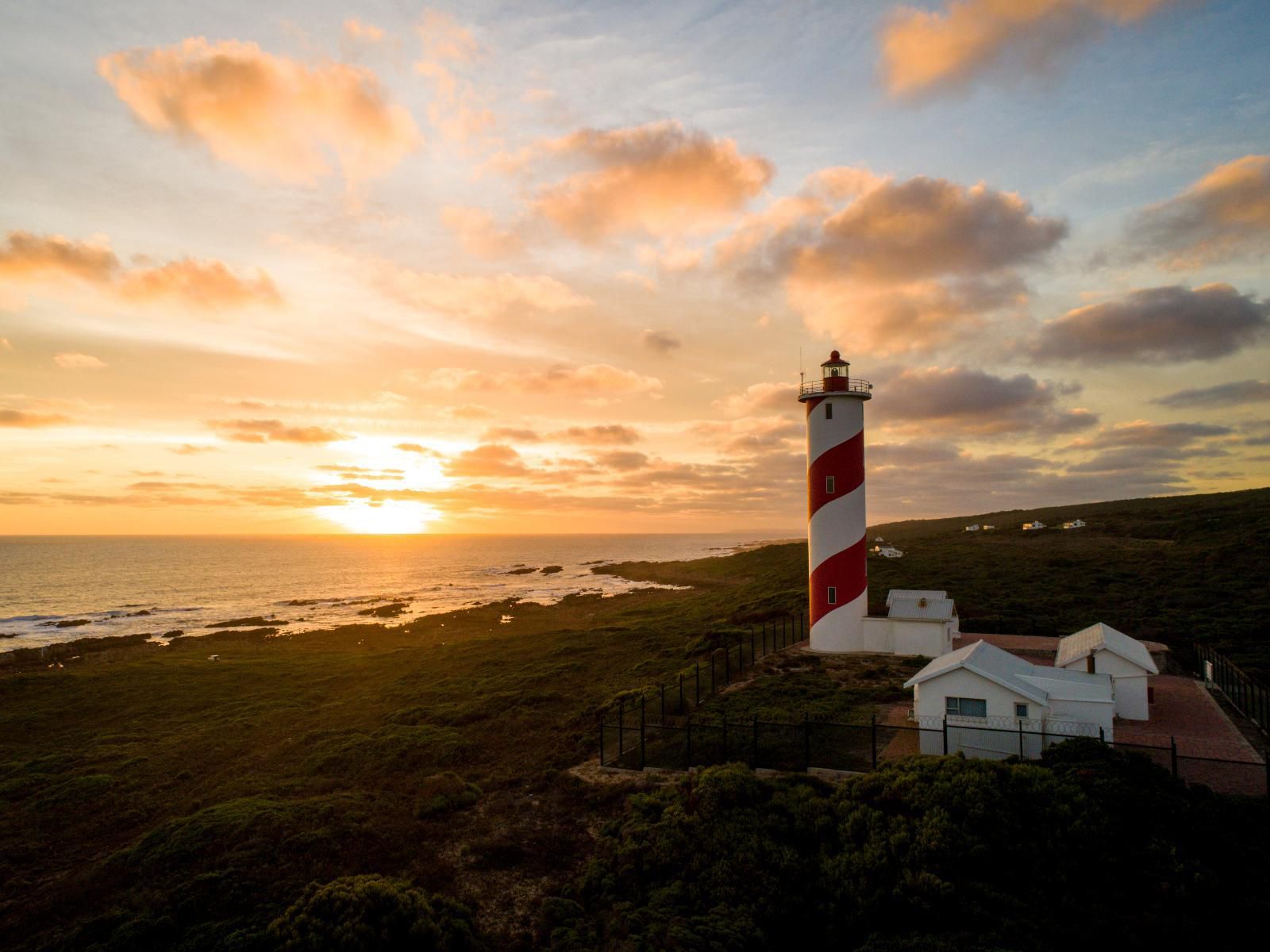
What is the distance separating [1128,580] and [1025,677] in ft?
117

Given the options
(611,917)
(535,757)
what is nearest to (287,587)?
(535,757)

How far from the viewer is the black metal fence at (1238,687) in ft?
62.8

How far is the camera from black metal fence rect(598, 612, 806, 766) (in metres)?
19.2

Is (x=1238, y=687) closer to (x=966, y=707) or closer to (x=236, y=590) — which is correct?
(x=966, y=707)

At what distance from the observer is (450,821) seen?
15.3 m

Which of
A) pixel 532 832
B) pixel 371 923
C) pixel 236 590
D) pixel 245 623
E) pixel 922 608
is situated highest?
pixel 922 608

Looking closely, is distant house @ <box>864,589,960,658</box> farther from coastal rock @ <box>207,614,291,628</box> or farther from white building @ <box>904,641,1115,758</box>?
coastal rock @ <box>207,614,291,628</box>

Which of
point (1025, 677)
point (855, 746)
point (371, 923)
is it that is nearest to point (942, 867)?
point (855, 746)

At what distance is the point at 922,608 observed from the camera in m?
29.8

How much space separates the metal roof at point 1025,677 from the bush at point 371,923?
A: 13.1 meters

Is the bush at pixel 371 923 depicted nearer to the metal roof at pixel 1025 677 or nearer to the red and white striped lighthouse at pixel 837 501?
the metal roof at pixel 1025 677

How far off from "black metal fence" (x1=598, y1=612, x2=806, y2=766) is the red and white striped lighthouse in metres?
3.54

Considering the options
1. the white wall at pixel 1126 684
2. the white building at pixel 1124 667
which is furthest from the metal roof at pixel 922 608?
the white wall at pixel 1126 684

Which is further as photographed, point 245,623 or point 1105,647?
point 245,623
